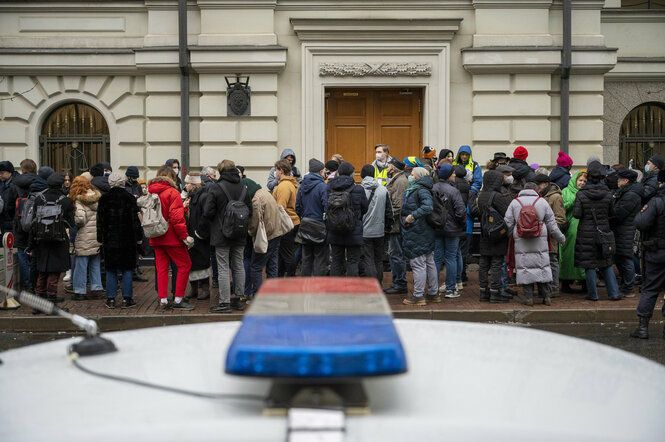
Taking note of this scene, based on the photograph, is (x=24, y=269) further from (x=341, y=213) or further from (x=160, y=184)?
(x=341, y=213)

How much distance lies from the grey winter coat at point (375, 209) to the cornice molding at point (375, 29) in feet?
17.3

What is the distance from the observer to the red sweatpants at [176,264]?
399 inches

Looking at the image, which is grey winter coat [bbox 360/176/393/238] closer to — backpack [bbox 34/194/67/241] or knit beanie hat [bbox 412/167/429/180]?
knit beanie hat [bbox 412/167/429/180]

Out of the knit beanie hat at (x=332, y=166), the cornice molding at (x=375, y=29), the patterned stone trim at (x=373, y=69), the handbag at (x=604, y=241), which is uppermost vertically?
the cornice molding at (x=375, y=29)

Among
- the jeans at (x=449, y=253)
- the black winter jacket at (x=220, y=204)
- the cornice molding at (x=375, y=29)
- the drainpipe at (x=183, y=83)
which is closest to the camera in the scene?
the black winter jacket at (x=220, y=204)

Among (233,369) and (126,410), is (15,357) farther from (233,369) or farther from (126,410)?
(233,369)

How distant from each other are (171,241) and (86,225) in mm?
1438

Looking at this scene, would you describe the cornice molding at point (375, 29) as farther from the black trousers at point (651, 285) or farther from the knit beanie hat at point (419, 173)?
the black trousers at point (651, 285)

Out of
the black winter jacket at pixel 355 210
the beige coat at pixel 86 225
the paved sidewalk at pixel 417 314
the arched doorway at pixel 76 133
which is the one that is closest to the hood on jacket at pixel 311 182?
the black winter jacket at pixel 355 210

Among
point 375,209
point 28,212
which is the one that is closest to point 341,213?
point 375,209

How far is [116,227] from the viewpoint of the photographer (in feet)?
33.4

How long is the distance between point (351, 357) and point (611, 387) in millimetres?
813

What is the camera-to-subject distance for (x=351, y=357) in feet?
5.43

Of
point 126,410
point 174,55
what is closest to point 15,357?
point 126,410
